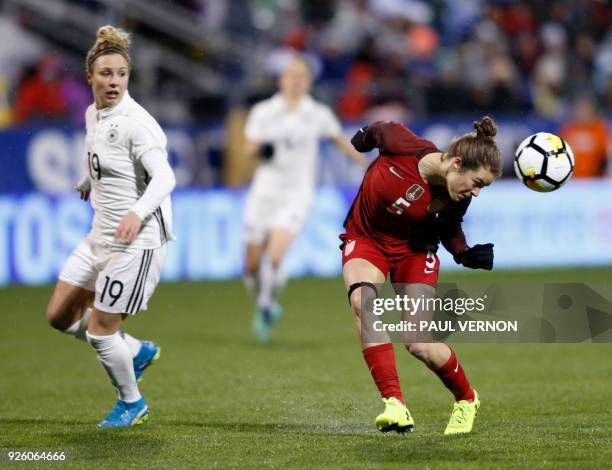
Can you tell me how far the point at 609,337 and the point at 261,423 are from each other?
291 centimetres

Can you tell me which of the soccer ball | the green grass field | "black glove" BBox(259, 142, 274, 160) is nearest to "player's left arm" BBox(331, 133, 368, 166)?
"black glove" BBox(259, 142, 274, 160)

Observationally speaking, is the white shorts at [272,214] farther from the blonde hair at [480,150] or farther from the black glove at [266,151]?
the blonde hair at [480,150]

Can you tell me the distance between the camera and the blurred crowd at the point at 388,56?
18.0 m

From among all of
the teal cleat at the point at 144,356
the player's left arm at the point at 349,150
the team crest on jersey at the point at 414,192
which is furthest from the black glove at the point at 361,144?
the player's left arm at the point at 349,150

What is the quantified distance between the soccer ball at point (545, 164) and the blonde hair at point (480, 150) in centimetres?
51

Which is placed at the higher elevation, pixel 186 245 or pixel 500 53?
pixel 500 53

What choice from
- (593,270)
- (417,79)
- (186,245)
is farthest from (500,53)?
(186,245)

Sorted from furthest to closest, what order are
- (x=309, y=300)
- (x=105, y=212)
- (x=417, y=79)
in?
1. (x=417, y=79)
2. (x=309, y=300)
3. (x=105, y=212)

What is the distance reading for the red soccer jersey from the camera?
6957mm

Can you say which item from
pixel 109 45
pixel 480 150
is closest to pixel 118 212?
pixel 109 45

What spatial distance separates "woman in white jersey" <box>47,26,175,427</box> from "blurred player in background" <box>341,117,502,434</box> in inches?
47.6

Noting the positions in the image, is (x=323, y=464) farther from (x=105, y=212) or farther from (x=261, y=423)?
(x=105, y=212)

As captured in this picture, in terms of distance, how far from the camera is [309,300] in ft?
49.3

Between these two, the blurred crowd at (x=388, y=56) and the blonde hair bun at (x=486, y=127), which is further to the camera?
the blurred crowd at (x=388, y=56)
